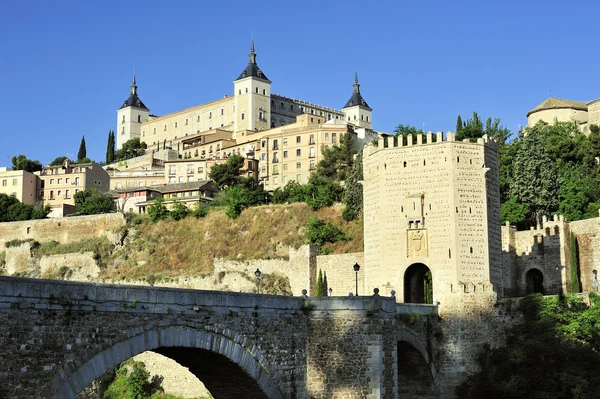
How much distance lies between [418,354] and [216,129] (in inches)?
2968

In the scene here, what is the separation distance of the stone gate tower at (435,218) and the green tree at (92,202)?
146 ft

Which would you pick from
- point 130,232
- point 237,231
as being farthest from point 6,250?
point 237,231

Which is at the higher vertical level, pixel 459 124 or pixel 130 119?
pixel 130 119

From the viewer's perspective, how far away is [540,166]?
164 feet

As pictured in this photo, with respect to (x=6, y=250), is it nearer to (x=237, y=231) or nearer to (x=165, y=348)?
(x=237, y=231)

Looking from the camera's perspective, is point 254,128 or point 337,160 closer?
point 337,160

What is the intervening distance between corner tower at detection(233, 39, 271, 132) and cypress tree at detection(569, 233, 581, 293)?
6011 centimetres

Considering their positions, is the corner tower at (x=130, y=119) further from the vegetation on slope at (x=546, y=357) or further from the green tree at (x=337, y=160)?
the vegetation on slope at (x=546, y=357)

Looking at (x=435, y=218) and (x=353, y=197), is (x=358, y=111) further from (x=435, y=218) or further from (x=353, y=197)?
(x=435, y=218)

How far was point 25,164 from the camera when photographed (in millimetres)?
90375

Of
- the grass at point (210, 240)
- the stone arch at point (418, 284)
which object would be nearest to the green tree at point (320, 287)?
the grass at point (210, 240)

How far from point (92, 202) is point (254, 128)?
26.6m

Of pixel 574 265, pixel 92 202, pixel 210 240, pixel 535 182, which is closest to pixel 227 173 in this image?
pixel 92 202

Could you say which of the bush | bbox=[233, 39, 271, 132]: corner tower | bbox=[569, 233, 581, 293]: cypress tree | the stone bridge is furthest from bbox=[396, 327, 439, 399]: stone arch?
bbox=[233, 39, 271, 132]: corner tower
